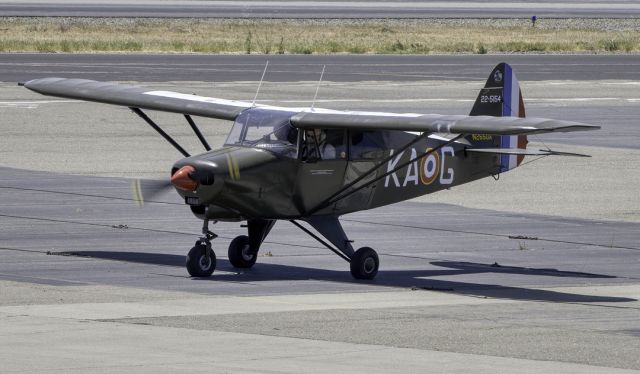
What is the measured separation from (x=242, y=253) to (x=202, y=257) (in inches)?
45.6

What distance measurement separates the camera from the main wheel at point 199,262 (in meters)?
18.8

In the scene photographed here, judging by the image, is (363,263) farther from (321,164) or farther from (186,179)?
(186,179)

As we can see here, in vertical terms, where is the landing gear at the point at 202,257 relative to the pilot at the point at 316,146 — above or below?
below

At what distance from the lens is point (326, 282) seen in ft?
62.3

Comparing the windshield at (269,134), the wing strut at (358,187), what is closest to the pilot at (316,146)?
the windshield at (269,134)

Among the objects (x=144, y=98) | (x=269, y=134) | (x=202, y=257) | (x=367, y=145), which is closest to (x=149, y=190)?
(x=202, y=257)

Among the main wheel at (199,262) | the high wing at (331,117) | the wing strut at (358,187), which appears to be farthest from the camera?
the wing strut at (358,187)

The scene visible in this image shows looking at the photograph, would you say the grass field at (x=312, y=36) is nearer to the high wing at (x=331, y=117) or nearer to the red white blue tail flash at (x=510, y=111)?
the high wing at (x=331, y=117)

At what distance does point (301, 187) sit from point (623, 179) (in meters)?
13.4

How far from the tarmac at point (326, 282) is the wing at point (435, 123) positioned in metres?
2.06

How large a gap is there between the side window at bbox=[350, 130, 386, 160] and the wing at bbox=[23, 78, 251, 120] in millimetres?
1640

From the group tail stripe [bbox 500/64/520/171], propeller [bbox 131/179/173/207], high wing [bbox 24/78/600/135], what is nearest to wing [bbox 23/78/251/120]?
high wing [bbox 24/78/600/135]

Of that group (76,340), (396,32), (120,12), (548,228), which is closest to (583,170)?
(548,228)

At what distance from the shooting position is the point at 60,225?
2359cm
